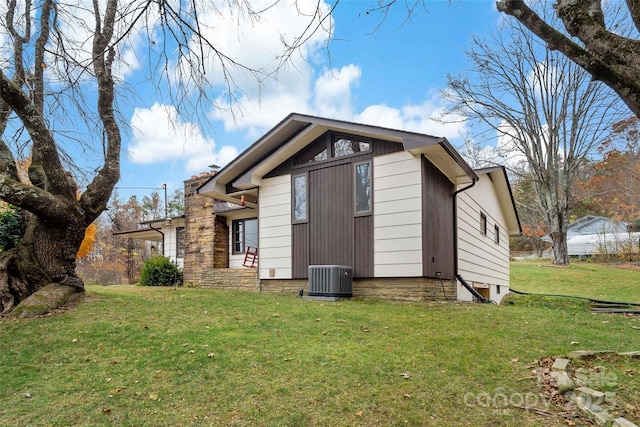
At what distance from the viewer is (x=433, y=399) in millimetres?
3350

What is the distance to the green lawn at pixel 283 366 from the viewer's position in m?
3.16

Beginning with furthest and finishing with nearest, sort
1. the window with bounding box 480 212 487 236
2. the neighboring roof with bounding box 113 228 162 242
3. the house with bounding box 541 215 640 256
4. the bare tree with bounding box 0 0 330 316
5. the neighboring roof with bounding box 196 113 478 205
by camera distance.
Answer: the house with bounding box 541 215 640 256, the neighboring roof with bounding box 113 228 162 242, the window with bounding box 480 212 487 236, the neighboring roof with bounding box 196 113 478 205, the bare tree with bounding box 0 0 330 316

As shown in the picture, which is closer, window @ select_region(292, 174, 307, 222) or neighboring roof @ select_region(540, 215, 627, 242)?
window @ select_region(292, 174, 307, 222)

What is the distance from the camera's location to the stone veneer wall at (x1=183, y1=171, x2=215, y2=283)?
15.2 m

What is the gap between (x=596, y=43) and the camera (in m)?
3.36

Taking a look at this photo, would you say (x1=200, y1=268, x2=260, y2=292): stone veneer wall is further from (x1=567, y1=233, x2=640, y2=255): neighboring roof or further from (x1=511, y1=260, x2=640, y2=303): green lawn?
(x1=567, y1=233, x2=640, y2=255): neighboring roof

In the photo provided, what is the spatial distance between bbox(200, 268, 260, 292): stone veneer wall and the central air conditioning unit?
2598 mm

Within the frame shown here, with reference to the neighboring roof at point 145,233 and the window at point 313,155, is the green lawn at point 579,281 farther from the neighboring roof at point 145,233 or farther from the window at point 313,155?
the neighboring roof at point 145,233

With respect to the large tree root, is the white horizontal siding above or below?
above

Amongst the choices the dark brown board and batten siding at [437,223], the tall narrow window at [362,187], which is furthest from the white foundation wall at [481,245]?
the tall narrow window at [362,187]

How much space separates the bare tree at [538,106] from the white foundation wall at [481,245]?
23.8 ft

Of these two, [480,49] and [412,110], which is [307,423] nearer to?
[412,110]

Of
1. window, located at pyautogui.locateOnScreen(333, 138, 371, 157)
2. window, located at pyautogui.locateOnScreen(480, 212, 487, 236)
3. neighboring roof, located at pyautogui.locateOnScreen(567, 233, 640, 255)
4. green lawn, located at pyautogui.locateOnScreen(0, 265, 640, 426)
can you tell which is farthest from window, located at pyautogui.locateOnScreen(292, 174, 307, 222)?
neighboring roof, located at pyautogui.locateOnScreen(567, 233, 640, 255)
